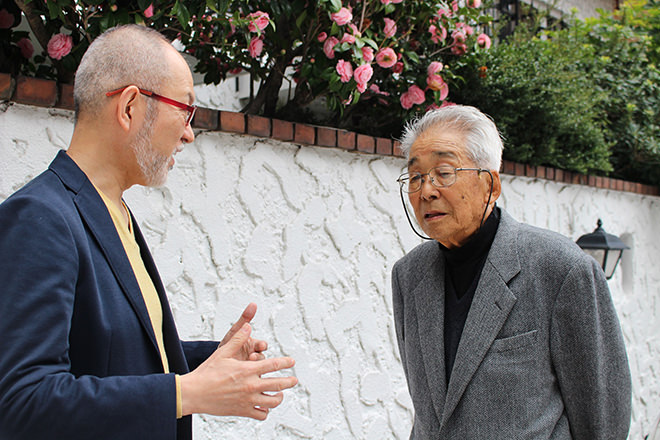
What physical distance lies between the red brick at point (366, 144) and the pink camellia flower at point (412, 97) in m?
0.34

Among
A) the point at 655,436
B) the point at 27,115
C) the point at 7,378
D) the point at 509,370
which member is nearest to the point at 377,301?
the point at 655,436

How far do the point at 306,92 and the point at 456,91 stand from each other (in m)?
1.46

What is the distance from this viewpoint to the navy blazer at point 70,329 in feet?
3.47

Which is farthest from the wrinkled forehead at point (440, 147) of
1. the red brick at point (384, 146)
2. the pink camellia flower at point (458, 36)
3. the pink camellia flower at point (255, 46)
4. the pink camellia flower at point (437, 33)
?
the pink camellia flower at point (458, 36)

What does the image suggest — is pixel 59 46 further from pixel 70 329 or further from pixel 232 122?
pixel 70 329

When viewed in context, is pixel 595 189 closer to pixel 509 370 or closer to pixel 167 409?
pixel 509 370

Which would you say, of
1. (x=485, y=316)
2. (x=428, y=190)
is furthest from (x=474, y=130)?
(x=485, y=316)

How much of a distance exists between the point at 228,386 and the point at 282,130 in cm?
205

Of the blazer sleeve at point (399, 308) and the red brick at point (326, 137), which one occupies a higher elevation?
the red brick at point (326, 137)

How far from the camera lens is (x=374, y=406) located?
11.5 feet

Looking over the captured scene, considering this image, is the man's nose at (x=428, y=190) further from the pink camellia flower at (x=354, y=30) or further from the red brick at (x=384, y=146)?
the red brick at (x=384, y=146)

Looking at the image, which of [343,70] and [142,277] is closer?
[142,277]

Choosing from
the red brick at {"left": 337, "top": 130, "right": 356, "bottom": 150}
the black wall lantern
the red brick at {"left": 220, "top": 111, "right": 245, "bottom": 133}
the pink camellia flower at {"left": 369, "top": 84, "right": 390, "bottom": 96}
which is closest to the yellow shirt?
the red brick at {"left": 220, "top": 111, "right": 245, "bottom": 133}

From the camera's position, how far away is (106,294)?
125 cm
